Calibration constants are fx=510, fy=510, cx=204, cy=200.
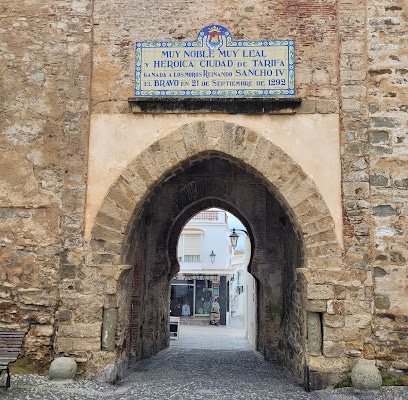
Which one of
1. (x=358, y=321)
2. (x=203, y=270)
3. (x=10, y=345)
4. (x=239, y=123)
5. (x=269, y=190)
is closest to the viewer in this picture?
(x=10, y=345)

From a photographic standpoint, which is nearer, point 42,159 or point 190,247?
point 42,159

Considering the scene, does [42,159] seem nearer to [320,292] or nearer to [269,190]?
[269,190]

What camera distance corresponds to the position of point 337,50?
6.22 m

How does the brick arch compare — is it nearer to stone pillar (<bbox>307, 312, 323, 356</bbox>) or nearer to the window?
stone pillar (<bbox>307, 312, 323, 356</bbox>)

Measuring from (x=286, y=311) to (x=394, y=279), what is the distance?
272 cm

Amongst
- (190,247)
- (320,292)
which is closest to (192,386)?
(320,292)

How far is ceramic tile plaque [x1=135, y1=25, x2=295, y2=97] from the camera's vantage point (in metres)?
6.20

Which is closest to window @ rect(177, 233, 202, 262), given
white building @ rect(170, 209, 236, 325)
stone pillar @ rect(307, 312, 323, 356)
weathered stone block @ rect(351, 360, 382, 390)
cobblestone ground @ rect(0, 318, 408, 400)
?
white building @ rect(170, 209, 236, 325)

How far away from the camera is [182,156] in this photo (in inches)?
243

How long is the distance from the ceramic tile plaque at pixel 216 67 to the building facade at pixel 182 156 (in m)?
0.12

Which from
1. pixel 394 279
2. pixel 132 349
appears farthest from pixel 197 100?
pixel 132 349

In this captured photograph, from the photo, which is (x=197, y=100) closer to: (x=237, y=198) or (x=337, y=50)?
(x=337, y=50)

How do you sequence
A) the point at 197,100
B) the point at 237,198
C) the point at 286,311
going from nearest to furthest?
the point at 197,100, the point at 286,311, the point at 237,198

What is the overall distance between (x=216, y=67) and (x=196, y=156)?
1119mm
